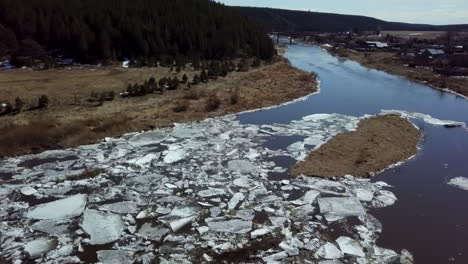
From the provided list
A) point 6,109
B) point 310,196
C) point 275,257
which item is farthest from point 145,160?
point 6,109

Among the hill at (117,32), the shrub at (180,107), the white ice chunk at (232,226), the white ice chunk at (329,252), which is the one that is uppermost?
the hill at (117,32)

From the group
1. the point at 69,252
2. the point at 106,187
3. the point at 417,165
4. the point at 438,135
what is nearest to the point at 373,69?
the point at 438,135

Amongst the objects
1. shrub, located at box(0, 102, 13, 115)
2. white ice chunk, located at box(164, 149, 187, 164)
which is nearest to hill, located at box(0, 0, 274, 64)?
shrub, located at box(0, 102, 13, 115)

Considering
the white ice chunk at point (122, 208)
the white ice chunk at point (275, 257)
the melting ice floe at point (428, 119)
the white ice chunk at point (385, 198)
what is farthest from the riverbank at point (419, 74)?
the white ice chunk at point (122, 208)

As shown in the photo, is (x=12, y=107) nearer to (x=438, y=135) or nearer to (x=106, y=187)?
(x=106, y=187)

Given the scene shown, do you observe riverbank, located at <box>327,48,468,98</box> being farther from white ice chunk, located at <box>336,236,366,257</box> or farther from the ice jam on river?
white ice chunk, located at <box>336,236,366,257</box>

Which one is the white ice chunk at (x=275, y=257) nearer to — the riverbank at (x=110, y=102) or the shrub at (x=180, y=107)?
the riverbank at (x=110, y=102)
